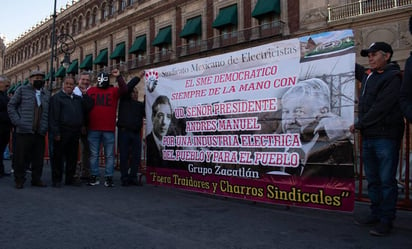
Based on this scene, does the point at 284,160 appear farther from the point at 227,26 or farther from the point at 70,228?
the point at 227,26

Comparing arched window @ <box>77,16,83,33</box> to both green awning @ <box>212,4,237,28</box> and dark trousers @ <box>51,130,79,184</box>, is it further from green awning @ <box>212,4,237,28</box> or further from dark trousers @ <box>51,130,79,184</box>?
dark trousers @ <box>51,130,79,184</box>

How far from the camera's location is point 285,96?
4.23 m

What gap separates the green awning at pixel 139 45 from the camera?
30.2 m

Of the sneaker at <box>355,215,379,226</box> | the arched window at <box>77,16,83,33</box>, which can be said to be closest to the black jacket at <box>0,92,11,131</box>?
the sneaker at <box>355,215,379,226</box>

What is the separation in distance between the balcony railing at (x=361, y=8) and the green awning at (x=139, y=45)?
52.7 feet

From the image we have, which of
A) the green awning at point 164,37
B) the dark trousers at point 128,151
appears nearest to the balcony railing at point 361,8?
the green awning at point 164,37

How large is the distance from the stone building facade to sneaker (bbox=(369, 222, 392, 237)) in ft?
47.6

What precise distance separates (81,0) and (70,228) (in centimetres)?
4073

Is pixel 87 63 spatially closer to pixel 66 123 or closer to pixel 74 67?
pixel 74 67

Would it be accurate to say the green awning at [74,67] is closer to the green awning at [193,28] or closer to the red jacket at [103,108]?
the green awning at [193,28]

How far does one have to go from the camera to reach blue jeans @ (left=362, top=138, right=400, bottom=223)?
11.1ft

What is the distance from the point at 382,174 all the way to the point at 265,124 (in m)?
1.38

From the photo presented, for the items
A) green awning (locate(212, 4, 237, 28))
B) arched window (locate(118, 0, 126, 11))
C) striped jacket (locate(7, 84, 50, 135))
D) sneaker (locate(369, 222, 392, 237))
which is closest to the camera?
sneaker (locate(369, 222, 392, 237))

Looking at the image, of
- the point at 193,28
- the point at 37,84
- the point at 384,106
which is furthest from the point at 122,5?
the point at 384,106
